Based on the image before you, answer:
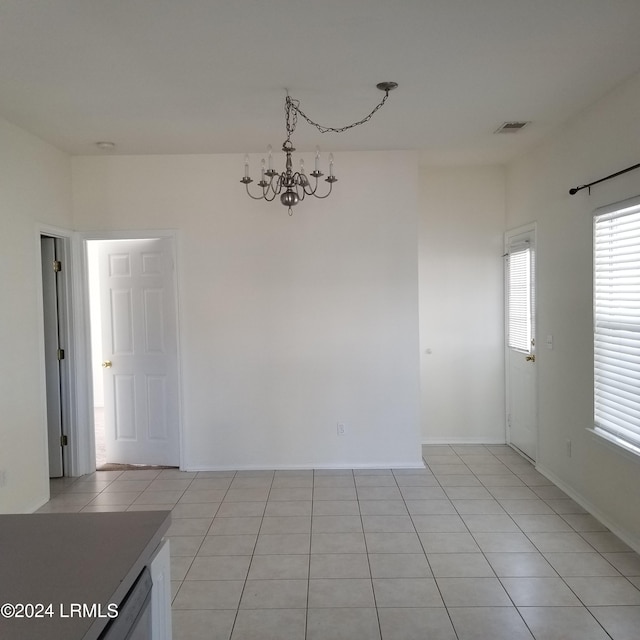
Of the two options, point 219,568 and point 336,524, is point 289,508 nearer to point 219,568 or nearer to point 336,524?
point 336,524

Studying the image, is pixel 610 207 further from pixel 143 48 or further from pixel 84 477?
pixel 84 477

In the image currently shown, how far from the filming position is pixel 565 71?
9.42ft

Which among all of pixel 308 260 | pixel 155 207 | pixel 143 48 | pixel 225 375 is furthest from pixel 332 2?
pixel 225 375

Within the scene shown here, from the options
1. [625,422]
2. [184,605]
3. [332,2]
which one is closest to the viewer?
[332,2]

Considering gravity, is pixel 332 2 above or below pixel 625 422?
above

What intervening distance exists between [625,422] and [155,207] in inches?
155

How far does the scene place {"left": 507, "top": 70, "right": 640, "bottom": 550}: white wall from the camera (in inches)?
120

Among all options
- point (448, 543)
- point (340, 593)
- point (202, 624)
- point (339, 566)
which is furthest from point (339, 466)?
point (202, 624)

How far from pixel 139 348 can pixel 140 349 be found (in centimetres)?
1

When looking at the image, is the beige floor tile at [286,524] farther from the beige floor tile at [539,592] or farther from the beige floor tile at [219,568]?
the beige floor tile at [539,592]

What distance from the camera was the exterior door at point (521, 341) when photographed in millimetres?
4516

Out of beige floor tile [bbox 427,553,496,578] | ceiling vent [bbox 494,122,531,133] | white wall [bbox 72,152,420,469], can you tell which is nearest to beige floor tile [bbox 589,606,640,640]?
beige floor tile [bbox 427,553,496,578]

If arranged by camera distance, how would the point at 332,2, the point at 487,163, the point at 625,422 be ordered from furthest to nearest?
the point at 487,163, the point at 625,422, the point at 332,2

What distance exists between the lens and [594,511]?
3420 millimetres
